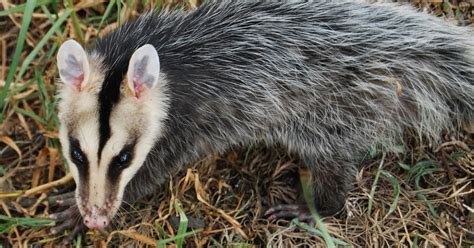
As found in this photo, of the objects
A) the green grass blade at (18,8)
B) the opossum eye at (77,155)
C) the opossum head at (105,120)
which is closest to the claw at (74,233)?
the opossum head at (105,120)

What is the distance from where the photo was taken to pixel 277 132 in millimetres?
2668

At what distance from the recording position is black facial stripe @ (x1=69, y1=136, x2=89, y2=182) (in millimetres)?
2219

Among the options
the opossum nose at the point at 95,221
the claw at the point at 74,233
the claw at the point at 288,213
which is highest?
the opossum nose at the point at 95,221

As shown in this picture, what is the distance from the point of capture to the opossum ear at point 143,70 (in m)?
2.12

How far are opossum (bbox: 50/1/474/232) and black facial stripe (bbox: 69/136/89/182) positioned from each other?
0.20m

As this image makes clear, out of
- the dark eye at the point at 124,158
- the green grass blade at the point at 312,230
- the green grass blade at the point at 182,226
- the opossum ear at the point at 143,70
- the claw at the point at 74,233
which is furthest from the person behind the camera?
the claw at the point at 74,233

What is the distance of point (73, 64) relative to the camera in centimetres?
220

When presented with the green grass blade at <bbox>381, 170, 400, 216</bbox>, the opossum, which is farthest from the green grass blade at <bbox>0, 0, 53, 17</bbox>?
the green grass blade at <bbox>381, 170, 400, 216</bbox>

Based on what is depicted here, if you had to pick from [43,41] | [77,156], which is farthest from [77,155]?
[43,41]

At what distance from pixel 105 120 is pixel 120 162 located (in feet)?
0.52

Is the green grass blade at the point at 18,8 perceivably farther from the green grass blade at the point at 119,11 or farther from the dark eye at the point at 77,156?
the dark eye at the point at 77,156

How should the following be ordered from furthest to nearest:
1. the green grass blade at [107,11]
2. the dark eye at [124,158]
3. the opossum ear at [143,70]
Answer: the green grass blade at [107,11], the dark eye at [124,158], the opossum ear at [143,70]

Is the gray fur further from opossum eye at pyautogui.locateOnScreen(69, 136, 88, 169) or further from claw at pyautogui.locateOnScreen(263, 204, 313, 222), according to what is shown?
opossum eye at pyautogui.locateOnScreen(69, 136, 88, 169)

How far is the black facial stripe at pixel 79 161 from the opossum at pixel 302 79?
0.20 metres
